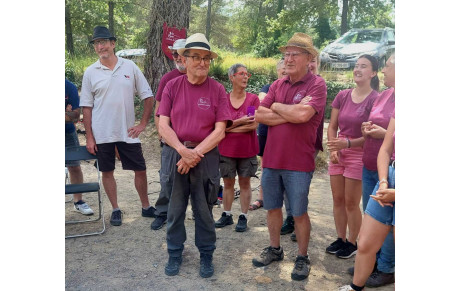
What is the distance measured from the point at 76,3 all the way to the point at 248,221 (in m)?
13.7

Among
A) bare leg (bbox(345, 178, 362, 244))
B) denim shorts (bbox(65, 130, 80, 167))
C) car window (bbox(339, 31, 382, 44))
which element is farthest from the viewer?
car window (bbox(339, 31, 382, 44))

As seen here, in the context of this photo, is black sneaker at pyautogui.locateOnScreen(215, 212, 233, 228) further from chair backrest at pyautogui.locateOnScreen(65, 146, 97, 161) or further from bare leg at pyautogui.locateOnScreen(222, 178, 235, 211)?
chair backrest at pyautogui.locateOnScreen(65, 146, 97, 161)

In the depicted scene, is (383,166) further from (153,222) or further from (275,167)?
(153,222)

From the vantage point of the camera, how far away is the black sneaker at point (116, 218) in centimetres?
499

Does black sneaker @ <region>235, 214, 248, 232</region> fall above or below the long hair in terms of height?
below

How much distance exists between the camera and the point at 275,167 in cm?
370

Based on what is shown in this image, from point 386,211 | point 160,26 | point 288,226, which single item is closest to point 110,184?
point 288,226

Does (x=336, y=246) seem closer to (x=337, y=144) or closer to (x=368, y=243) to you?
(x=337, y=144)

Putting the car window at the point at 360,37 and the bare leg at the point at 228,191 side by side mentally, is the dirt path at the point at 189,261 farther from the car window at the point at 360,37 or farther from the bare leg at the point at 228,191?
the car window at the point at 360,37

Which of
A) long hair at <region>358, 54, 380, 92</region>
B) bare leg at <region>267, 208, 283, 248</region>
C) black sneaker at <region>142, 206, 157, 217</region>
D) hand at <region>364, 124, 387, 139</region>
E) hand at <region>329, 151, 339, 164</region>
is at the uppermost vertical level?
long hair at <region>358, 54, 380, 92</region>

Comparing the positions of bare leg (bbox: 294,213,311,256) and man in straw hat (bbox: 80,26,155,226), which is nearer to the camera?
bare leg (bbox: 294,213,311,256)

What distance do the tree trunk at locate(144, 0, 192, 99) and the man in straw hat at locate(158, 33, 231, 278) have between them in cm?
555

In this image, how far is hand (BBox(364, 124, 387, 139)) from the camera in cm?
329

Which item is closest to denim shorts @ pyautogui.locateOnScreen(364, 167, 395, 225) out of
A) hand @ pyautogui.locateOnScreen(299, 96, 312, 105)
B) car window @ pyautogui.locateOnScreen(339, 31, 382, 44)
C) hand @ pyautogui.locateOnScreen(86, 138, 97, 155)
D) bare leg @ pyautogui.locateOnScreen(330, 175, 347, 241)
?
hand @ pyautogui.locateOnScreen(299, 96, 312, 105)
